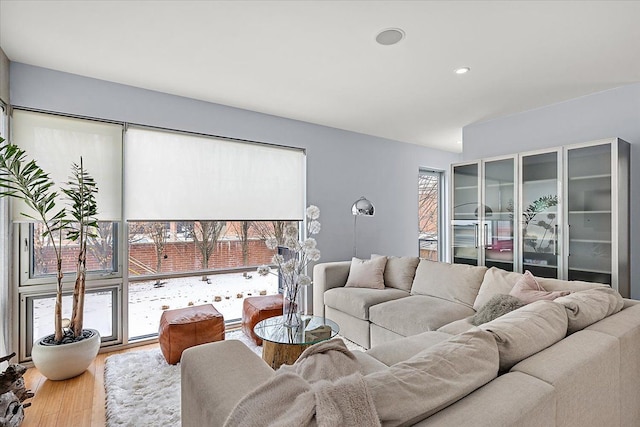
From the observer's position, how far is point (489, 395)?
941 millimetres

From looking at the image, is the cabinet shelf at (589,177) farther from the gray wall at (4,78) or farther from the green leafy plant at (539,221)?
the gray wall at (4,78)

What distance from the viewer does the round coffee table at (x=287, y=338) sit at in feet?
7.46

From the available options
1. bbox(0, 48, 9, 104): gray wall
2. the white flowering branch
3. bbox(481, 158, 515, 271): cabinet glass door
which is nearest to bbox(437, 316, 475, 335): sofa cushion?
the white flowering branch

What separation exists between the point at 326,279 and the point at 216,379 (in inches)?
104

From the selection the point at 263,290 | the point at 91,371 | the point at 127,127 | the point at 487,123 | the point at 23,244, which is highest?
the point at 487,123

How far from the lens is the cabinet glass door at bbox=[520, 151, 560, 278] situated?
3.29m

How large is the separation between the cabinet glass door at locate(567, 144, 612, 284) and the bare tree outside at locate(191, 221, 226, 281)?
3672mm

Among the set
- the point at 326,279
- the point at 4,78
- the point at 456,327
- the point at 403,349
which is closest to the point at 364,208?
the point at 326,279

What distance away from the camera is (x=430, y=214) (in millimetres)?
6074

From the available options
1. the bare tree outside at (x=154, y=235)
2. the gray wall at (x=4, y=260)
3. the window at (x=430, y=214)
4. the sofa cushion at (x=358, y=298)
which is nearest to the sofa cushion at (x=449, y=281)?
the sofa cushion at (x=358, y=298)

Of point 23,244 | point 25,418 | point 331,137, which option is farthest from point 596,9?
point 23,244

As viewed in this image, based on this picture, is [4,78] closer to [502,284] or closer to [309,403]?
[309,403]

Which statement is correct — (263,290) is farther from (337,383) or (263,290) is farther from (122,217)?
(337,383)

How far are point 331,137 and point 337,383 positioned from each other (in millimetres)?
4051
